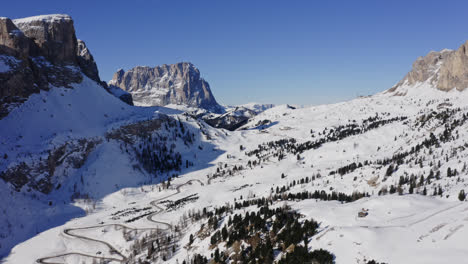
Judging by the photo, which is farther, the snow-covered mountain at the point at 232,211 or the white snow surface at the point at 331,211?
the snow-covered mountain at the point at 232,211

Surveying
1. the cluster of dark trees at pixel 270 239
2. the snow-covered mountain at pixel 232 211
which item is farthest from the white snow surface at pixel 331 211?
the cluster of dark trees at pixel 270 239

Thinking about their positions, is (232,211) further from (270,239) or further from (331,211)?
(331,211)

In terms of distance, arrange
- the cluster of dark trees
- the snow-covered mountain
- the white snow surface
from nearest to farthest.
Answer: the white snow surface, the snow-covered mountain, the cluster of dark trees

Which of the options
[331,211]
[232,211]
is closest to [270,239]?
[331,211]

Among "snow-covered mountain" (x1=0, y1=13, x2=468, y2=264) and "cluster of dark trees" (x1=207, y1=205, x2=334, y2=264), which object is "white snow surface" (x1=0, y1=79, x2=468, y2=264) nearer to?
"snow-covered mountain" (x1=0, y1=13, x2=468, y2=264)

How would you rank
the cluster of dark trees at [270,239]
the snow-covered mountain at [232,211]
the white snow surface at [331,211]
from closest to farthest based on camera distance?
the white snow surface at [331,211]
the snow-covered mountain at [232,211]
the cluster of dark trees at [270,239]

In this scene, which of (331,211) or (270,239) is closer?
(270,239)

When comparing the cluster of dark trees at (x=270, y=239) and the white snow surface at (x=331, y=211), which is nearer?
the white snow surface at (x=331, y=211)

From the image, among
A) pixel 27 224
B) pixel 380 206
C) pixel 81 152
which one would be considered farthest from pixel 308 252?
pixel 81 152

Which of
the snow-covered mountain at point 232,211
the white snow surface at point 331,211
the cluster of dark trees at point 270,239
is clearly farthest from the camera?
the cluster of dark trees at point 270,239

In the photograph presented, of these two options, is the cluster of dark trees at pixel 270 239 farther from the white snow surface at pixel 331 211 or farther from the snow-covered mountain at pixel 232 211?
the white snow surface at pixel 331 211

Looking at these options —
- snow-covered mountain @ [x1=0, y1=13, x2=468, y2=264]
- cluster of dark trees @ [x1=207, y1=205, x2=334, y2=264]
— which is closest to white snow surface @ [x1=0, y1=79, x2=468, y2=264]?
snow-covered mountain @ [x1=0, y1=13, x2=468, y2=264]

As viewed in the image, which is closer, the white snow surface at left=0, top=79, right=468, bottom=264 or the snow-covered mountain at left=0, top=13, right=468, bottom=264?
the white snow surface at left=0, top=79, right=468, bottom=264
